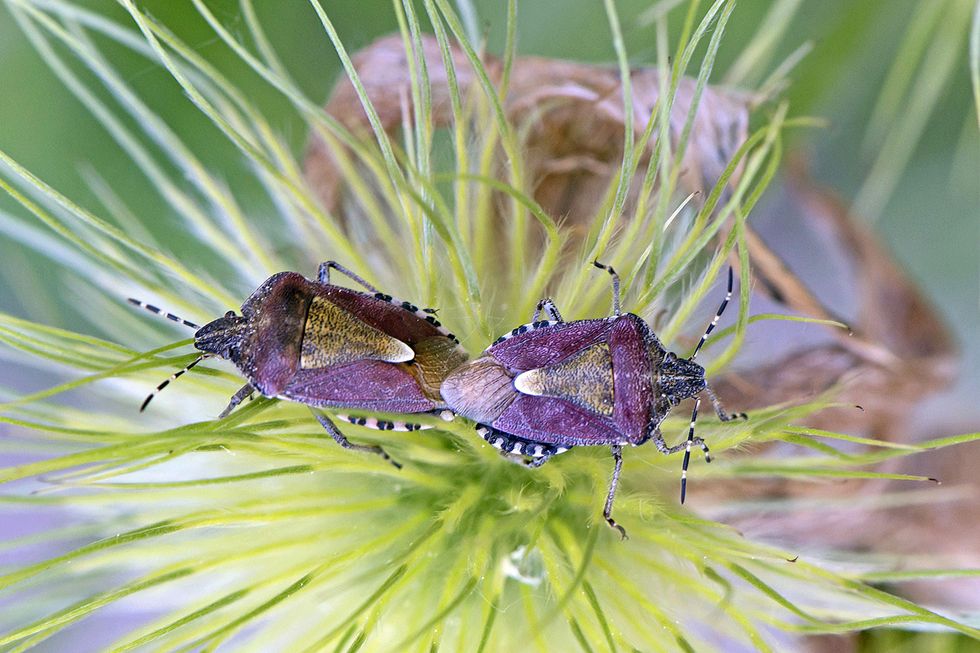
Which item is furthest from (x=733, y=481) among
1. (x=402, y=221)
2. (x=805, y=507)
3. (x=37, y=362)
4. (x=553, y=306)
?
(x=37, y=362)

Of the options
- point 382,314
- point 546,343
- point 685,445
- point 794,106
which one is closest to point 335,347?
point 382,314

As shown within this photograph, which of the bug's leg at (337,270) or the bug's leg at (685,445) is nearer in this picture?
the bug's leg at (685,445)

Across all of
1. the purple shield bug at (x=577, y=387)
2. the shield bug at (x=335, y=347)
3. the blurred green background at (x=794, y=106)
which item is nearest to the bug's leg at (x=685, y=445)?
the purple shield bug at (x=577, y=387)

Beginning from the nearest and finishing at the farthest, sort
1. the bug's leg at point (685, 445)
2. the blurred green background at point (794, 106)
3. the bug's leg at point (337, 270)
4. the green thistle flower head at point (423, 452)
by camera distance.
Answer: the green thistle flower head at point (423, 452)
the bug's leg at point (685, 445)
the bug's leg at point (337, 270)
the blurred green background at point (794, 106)

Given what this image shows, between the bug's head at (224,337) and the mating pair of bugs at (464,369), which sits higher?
the mating pair of bugs at (464,369)

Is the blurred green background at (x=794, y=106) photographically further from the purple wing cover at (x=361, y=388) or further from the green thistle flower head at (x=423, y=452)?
the purple wing cover at (x=361, y=388)

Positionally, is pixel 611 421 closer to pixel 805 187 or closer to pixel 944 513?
pixel 805 187

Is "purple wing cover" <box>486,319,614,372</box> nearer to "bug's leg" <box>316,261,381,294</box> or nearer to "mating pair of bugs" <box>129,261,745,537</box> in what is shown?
"mating pair of bugs" <box>129,261,745,537</box>

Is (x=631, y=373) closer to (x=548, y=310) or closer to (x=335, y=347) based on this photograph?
(x=548, y=310)
